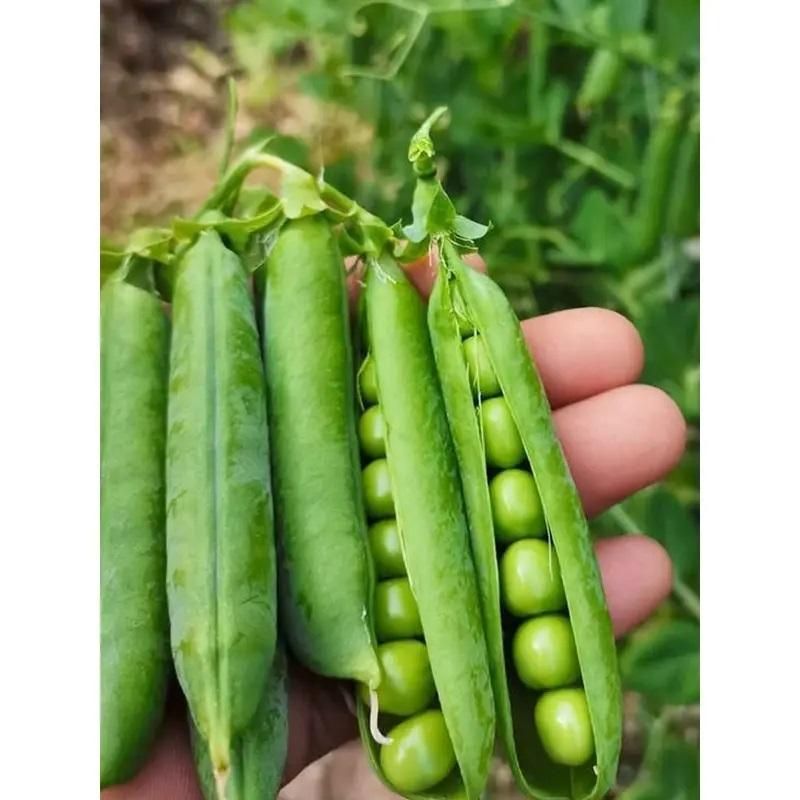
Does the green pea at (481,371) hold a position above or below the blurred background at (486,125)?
below

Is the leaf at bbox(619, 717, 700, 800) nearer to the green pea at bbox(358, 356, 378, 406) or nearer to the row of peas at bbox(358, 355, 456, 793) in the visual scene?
the row of peas at bbox(358, 355, 456, 793)

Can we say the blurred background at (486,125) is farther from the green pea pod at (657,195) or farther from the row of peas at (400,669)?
the row of peas at (400,669)

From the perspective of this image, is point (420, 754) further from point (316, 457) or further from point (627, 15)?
point (627, 15)

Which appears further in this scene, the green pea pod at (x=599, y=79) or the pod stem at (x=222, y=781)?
the green pea pod at (x=599, y=79)

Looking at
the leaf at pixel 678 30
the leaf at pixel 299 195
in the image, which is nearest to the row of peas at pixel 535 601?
the leaf at pixel 299 195

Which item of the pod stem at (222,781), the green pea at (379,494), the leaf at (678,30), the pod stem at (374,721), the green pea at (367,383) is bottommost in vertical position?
the pod stem at (222,781)

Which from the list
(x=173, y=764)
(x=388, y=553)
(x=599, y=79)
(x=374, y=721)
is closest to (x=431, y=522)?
(x=388, y=553)
